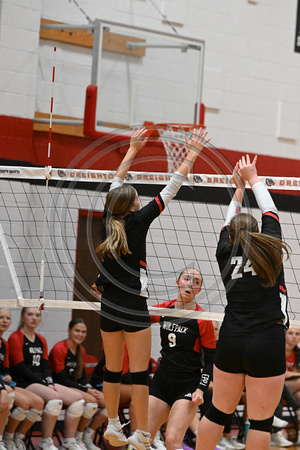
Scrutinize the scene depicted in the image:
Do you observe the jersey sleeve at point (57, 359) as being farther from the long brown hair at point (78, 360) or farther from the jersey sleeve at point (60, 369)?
the long brown hair at point (78, 360)

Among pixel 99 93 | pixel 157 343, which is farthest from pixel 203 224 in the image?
pixel 99 93

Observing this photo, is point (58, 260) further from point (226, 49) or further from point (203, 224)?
point (226, 49)

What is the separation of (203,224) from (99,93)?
2344 mm

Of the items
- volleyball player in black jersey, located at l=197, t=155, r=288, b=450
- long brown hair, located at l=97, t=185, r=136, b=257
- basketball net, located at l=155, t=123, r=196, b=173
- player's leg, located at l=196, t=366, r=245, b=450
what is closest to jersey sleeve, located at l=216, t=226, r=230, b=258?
volleyball player in black jersey, located at l=197, t=155, r=288, b=450

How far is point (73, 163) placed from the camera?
833cm

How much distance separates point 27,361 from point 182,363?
2488mm

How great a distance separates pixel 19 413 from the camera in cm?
661

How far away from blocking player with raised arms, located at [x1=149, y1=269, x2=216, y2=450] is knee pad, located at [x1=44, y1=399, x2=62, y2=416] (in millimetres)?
1897

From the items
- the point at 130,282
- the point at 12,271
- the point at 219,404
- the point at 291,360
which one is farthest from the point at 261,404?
the point at 291,360

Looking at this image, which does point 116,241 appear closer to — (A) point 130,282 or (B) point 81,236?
(A) point 130,282

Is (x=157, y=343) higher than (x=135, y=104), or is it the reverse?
(x=135, y=104)

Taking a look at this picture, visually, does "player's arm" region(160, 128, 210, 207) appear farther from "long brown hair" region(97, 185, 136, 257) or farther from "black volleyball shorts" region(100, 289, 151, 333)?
"black volleyball shorts" region(100, 289, 151, 333)

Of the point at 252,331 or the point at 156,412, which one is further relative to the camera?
the point at 156,412

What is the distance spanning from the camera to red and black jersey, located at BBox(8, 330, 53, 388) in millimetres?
6988
